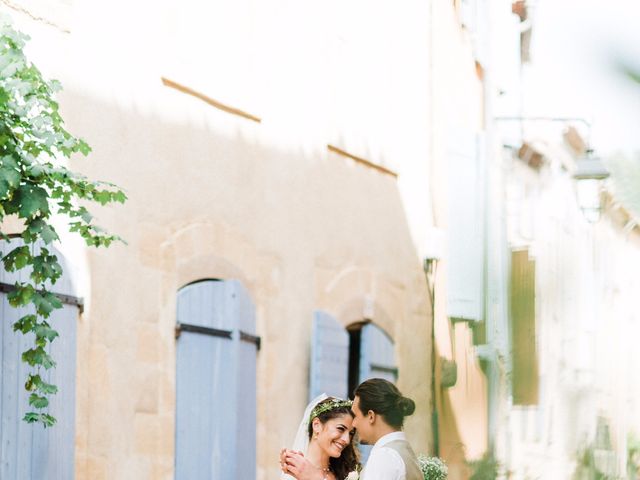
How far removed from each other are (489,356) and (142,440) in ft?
21.3

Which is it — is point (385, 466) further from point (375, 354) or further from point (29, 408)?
point (375, 354)

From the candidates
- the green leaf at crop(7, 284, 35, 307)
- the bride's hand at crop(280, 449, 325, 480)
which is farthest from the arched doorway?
the green leaf at crop(7, 284, 35, 307)

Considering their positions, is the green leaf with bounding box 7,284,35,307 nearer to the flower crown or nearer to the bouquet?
the flower crown

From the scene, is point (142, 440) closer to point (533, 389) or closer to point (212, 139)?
point (212, 139)

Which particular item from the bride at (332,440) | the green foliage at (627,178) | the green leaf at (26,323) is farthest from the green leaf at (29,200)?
the green foliage at (627,178)

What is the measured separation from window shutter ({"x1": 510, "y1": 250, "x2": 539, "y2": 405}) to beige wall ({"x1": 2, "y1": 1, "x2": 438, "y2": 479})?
4.63 meters

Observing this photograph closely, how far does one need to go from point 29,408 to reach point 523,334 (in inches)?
211

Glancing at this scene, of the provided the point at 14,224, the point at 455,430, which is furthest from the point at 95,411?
the point at 455,430

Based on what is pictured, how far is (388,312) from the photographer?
1054 cm

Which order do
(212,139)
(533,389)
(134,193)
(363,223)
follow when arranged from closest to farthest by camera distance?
1. (533,389)
2. (134,193)
3. (212,139)
4. (363,223)

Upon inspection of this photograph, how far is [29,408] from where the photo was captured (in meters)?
5.95

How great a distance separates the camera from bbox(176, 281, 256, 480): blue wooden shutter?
754 centimetres

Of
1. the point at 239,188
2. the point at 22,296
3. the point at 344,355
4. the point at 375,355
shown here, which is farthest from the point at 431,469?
the point at 22,296

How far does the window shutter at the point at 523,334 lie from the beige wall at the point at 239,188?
4633 millimetres
